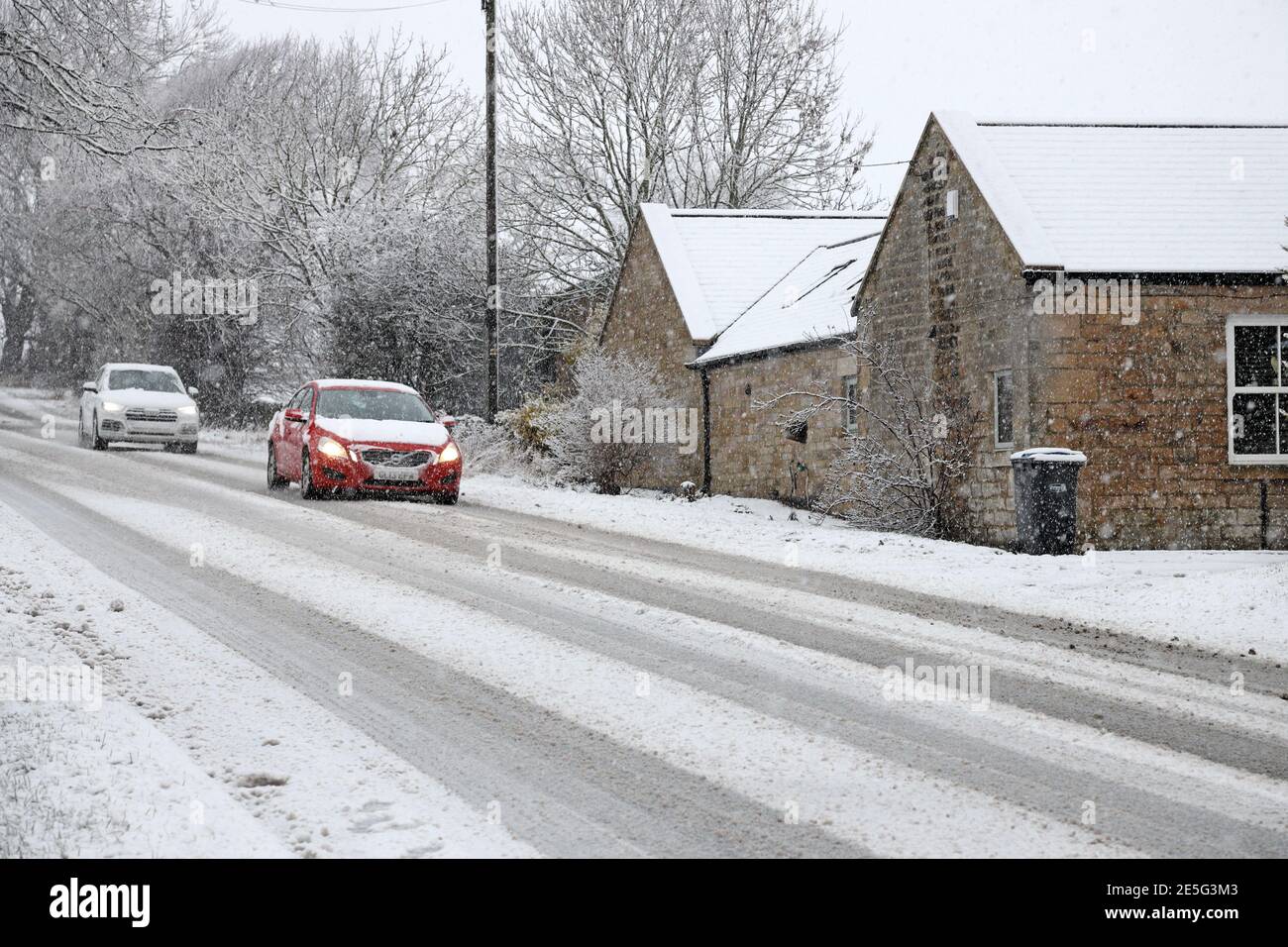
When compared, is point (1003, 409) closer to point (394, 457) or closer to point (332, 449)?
point (394, 457)

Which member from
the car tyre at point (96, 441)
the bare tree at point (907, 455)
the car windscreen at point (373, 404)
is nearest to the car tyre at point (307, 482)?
the car windscreen at point (373, 404)

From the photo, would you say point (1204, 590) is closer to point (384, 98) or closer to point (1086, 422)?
point (1086, 422)

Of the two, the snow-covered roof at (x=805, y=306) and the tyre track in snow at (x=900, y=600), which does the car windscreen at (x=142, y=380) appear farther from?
the snow-covered roof at (x=805, y=306)

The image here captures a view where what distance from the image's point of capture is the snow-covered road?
4660 mm

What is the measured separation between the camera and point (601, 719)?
626cm

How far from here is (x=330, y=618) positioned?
8.74 m

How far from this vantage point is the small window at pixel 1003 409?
1566cm

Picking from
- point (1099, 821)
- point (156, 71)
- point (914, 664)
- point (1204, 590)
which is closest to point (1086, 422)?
point (1204, 590)

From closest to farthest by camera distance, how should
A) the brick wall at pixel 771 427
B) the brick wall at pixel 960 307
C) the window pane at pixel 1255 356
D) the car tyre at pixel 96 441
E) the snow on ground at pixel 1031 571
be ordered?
1. the snow on ground at pixel 1031 571
2. the brick wall at pixel 960 307
3. the window pane at pixel 1255 356
4. the brick wall at pixel 771 427
5. the car tyre at pixel 96 441

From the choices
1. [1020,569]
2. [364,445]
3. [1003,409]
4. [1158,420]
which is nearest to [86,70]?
[364,445]

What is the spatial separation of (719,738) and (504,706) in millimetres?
1230

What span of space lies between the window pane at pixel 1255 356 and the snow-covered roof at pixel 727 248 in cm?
1096

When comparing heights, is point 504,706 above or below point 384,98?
below

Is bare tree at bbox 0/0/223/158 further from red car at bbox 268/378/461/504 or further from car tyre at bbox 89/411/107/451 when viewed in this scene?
car tyre at bbox 89/411/107/451
